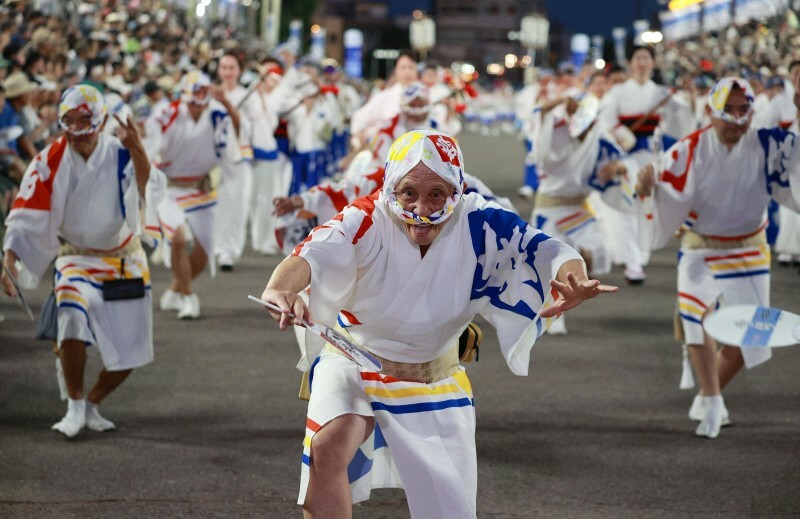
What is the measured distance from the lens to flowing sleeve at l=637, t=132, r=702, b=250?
7172 millimetres

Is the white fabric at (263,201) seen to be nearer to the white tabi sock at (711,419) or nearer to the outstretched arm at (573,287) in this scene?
the white tabi sock at (711,419)

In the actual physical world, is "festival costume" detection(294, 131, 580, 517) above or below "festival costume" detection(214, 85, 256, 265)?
above

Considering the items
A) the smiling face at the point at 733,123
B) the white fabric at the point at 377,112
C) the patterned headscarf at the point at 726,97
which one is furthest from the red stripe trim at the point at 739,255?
the white fabric at the point at 377,112

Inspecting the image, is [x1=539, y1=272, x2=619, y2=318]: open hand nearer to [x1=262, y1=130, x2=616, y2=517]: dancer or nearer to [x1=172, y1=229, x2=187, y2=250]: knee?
[x1=262, y1=130, x2=616, y2=517]: dancer

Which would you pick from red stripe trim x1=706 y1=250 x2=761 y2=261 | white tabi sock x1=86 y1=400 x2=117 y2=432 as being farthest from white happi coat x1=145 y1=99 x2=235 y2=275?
red stripe trim x1=706 y1=250 x2=761 y2=261

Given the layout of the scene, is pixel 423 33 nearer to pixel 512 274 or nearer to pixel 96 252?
pixel 96 252

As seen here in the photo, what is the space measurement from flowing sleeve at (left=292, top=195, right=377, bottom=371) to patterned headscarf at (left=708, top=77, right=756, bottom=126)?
10.4 ft

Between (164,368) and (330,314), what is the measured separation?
447 centimetres

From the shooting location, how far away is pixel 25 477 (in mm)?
6062

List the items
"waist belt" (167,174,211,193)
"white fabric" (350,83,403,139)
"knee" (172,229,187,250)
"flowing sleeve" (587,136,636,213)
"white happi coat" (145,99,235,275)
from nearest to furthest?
"flowing sleeve" (587,136,636,213)
"knee" (172,229,187,250)
"white happi coat" (145,99,235,275)
"waist belt" (167,174,211,193)
"white fabric" (350,83,403,139)

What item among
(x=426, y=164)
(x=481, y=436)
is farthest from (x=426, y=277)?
(x=481, y=436)

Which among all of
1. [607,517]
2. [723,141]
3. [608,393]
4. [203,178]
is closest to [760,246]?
[723,141]

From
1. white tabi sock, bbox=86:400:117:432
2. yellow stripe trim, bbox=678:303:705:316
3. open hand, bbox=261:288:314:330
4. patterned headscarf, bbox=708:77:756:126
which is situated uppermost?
patterned headscarf, bbox=708:77:756:126

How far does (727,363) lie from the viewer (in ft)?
24.0
